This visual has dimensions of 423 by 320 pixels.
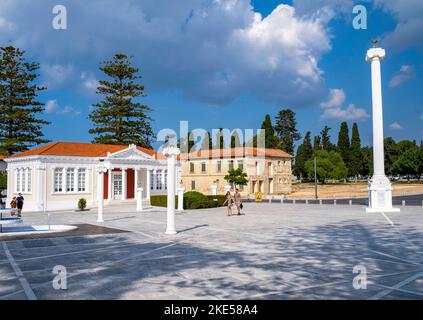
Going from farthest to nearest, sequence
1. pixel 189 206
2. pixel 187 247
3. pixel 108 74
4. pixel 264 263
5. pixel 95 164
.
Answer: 1. pixel 108 74
2. pixel 95 164
3. pixel 189 206
4. pixel 187 247
5. pixel 264 263

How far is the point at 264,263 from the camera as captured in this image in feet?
31.6

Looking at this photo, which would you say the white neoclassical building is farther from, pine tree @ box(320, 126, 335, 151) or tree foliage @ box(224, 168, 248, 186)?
pine tree @ box(320, 126, 335, 151)

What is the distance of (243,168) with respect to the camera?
62.2m

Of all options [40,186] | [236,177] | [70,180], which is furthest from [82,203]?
[236,177]

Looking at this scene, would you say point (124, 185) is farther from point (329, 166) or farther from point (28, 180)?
point (329, 166)

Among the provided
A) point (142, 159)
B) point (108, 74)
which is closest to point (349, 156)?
point (108, 74)

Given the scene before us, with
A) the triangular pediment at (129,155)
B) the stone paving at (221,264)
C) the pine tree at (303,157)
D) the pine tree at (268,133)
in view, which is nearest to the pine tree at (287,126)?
the pine tree at (303,157)

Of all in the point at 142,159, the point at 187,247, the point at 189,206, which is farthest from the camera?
the point at 142,159

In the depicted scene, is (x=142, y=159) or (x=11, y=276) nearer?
(x=11, y=276)

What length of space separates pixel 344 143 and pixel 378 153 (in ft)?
250

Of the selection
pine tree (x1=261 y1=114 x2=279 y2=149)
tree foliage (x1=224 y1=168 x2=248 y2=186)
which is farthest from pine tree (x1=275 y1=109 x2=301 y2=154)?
tree foliage (x1=224 y1=168 x2=248 y2=186)

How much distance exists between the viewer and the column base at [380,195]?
25250 millimetres
